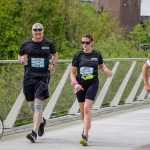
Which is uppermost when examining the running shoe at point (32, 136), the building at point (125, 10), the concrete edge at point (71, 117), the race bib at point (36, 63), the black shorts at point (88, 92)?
the race bib at point (36, 63)

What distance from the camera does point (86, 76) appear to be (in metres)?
10.4

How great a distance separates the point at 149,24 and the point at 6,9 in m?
51.2

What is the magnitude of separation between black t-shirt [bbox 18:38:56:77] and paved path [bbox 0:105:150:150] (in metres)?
1.07

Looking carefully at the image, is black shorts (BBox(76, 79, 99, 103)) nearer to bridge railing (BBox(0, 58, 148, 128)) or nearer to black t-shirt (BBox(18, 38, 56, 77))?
black t-shirt (BBox(18, 38, 56, 77))

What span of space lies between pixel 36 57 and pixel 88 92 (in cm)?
97

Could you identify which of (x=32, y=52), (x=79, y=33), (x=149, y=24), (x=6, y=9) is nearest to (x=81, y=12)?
(x=79, y=33)

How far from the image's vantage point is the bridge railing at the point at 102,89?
11625mm

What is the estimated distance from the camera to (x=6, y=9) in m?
57.5

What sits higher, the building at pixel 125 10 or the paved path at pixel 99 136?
the paved path at pixel 99 136

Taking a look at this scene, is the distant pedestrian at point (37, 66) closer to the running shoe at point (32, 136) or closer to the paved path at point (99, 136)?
the running shoe at point (32, 136)

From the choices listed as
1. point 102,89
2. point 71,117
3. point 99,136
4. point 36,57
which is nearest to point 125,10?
point 102,89

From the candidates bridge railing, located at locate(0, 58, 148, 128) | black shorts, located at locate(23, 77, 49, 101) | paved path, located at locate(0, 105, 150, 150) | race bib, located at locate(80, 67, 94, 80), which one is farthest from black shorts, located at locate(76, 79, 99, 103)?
bridge railing, located at locate(0, 58, 148, 128)

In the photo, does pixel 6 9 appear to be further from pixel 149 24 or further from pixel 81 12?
pixel 149 24

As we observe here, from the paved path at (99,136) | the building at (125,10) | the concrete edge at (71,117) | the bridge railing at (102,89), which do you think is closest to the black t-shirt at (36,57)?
the bridge railing at (102,89)
